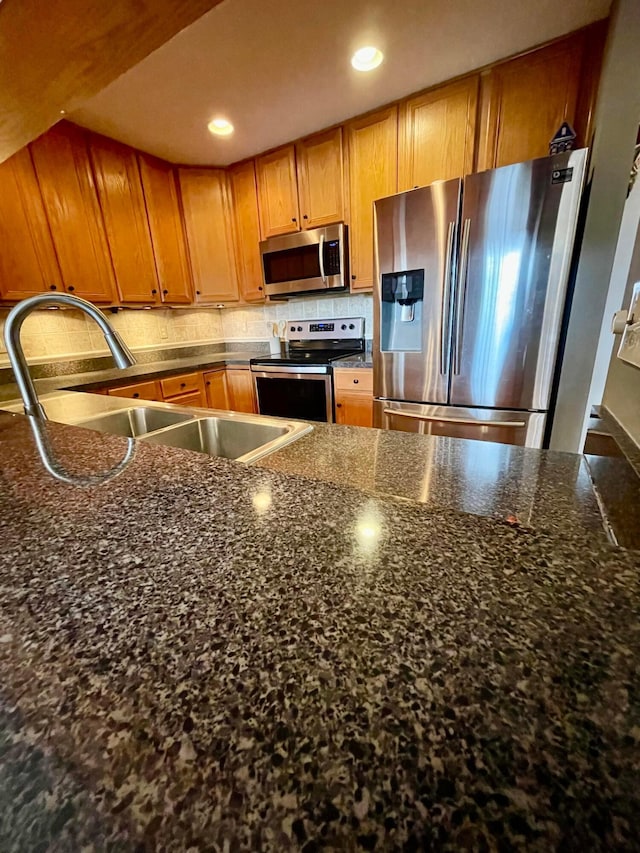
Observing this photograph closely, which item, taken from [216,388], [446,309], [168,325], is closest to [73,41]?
[446,309]

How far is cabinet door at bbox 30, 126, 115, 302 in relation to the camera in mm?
2031

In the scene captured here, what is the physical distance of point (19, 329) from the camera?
0.96 m

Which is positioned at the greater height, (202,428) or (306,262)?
(306,262)

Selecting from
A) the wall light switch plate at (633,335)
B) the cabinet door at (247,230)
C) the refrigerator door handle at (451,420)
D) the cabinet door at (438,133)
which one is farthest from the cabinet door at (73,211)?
the wall light switch plate at (633,335)

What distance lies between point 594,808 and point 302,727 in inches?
5.7

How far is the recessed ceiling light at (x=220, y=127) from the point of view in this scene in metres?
→ 2.16

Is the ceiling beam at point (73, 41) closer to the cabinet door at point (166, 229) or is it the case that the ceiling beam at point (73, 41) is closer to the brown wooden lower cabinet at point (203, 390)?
the brown wooden lower cabinet at point (203, 390)

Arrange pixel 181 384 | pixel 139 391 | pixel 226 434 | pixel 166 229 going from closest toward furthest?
pixel 226 434, pixel 139 391, pixel 181 384, pixel 166 229

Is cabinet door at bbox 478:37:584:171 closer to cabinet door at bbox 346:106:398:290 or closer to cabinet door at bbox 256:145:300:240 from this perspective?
cabinet door at bbox 346:106:398:290

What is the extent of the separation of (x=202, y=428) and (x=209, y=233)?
2442 mm

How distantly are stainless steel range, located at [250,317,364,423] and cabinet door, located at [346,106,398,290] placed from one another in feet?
1.64

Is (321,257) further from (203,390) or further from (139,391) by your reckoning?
(139,391)

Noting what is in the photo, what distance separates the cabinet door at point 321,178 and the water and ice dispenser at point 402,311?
925mm

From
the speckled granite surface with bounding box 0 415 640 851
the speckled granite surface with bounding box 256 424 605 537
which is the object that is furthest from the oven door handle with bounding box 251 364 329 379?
the speckled granite surface with bounding box 0 415 640 851
